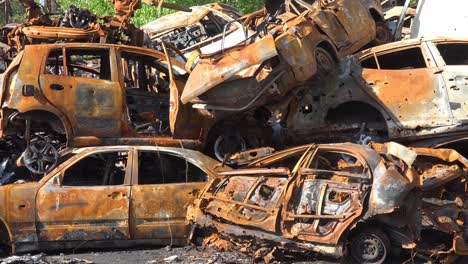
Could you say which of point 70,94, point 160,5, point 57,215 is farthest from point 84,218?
point 160,5

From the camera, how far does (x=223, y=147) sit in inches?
356

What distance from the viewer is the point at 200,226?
23.5 feet

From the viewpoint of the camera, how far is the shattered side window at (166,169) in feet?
25.4

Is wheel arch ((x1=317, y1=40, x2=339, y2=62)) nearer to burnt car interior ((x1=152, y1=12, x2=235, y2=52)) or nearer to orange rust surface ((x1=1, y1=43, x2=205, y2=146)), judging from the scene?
orange rust surface ((x1=1, y1=43, x2=205, y2=146))

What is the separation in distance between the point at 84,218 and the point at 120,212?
1.33 ft

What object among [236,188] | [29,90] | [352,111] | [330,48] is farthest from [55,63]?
[352,111]

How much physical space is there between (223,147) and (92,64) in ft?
8.70

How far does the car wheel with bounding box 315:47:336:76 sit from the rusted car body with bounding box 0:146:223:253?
2.50 m

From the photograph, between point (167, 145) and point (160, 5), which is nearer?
point (167, 145)

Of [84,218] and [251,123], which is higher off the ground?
[251,123]

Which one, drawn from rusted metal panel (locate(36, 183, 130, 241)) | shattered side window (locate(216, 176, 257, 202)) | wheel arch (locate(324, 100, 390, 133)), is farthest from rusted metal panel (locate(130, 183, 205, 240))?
wheel arch (locate(324, 100, 390, 133))

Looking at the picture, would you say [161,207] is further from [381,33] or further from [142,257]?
[381,33]

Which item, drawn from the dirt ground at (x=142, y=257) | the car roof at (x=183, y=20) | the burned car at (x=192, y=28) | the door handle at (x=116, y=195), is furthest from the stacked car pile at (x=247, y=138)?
the car roof at (x=183, y=20)

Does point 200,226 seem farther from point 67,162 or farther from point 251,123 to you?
point 251,123
